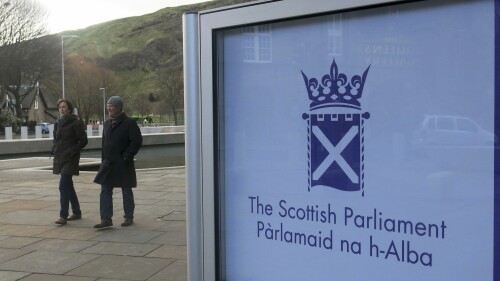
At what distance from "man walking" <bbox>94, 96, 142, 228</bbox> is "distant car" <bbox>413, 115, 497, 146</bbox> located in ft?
18.4

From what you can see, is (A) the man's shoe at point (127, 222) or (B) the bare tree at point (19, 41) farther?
(B) the bare tree at point (19, 41)

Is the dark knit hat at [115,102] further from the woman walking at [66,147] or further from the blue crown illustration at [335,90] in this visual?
the blue crown illustration at [335,90]

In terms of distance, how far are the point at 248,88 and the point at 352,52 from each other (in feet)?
1.71

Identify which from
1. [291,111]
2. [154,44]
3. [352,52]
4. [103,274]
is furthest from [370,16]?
[154,44]

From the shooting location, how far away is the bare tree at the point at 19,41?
46062 millimetres

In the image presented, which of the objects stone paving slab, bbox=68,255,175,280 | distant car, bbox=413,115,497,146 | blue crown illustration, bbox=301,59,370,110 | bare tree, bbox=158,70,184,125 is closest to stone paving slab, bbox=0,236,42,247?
stone paving slab, bbox=68,255,175,280

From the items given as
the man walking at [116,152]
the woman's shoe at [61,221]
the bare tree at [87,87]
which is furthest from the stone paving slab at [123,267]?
the bare tree at [87,87]

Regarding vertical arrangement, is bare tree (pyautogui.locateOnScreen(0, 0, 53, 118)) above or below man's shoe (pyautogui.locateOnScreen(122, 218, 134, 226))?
above

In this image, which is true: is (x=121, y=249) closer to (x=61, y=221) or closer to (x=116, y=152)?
(x=116, y=152)

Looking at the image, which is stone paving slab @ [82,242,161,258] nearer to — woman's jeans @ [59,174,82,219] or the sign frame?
woman's jeans @ [59,174,82,219]

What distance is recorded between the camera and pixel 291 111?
7.38 ft

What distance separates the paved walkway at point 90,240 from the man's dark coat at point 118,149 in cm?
70

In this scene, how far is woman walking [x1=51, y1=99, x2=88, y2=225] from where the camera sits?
7.56 metres

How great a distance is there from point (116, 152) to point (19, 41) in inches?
1801
